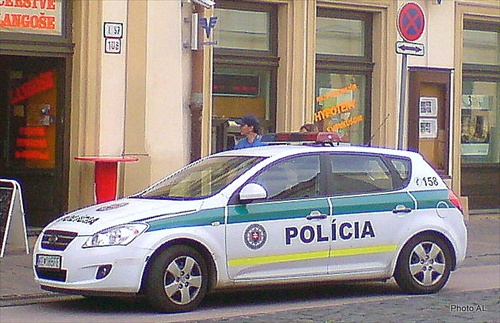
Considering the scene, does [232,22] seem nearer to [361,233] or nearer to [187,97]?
[187,97]

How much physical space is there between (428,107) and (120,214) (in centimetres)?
1075

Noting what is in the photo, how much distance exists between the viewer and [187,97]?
668 inches

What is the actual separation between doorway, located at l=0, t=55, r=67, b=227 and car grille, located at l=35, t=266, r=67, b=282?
219 inches

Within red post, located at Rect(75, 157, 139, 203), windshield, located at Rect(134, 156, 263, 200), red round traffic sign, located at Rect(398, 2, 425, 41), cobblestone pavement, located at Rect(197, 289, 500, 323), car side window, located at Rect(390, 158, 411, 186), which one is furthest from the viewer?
red post, located at Rect(75, 157, 139, 203)

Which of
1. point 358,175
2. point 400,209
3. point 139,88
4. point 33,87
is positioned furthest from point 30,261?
point 400,209

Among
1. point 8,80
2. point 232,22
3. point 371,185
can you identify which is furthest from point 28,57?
point 371,185

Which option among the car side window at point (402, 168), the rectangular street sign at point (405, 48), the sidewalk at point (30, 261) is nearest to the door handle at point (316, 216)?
the car side window at point (402, 168)

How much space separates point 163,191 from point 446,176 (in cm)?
986

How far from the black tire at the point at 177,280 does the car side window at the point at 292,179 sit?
3.47 ft

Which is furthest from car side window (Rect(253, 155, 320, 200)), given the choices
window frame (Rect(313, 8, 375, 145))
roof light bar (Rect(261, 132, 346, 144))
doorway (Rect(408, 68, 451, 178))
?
doorway (Rect(408, 68, 451, 178))

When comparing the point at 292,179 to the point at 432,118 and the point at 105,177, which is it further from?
the point at 432,118

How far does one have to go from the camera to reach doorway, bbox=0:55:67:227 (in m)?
16.3

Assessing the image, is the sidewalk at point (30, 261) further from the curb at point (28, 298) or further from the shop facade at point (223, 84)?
the shop facade at point (223, 84)

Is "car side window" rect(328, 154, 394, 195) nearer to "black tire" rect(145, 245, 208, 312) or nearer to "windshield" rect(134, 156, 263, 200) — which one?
"windshield" rect(134, 156, 263, 200)
